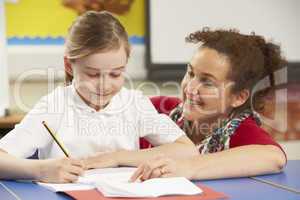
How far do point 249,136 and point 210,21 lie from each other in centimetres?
187

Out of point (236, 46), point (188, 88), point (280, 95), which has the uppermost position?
point (236, 46)

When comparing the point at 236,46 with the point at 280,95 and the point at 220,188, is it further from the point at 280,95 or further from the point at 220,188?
the point at 280,95

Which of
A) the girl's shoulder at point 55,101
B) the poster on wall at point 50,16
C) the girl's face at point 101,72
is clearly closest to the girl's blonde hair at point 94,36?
the girl's face at point 101,72

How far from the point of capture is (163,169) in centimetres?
141

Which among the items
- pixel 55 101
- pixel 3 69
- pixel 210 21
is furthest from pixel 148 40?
pixel 55 101

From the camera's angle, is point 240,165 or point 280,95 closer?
point 240,165

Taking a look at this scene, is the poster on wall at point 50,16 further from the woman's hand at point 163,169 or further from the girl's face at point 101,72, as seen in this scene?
the woman's hand at point 163,169

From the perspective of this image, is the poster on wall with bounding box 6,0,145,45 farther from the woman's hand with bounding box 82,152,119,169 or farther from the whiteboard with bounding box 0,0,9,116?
the woman's hand with bounding box 82,152,119,169

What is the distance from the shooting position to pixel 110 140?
166 centimetres

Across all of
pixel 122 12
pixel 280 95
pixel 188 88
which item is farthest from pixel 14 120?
pixel 280 95

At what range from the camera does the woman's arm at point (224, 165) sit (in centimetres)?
141

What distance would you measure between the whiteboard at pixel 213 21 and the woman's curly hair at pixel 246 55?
1.38 meters

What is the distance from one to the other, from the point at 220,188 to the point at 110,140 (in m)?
0.41

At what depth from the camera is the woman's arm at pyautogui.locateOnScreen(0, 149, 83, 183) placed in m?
1.35
